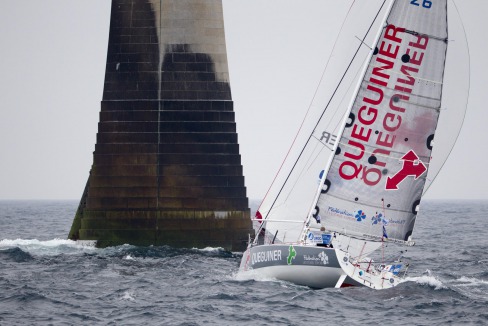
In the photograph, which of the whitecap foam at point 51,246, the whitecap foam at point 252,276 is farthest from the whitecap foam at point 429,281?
the whitecap foam at point 51,246

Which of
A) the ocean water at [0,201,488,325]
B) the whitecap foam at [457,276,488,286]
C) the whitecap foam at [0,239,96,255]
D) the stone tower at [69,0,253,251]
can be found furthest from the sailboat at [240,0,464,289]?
the whitecap foam at [0,239,96,255]

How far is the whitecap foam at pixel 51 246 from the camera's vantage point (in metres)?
46.3

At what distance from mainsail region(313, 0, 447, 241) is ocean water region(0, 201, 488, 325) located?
322cm

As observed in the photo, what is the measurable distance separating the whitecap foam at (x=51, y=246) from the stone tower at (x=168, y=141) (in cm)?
42

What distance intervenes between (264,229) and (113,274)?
5.68 metres

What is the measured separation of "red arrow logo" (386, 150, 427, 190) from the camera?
34.7 metres

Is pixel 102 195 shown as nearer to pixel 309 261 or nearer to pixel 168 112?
pixel 168 112

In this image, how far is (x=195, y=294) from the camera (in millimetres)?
33812

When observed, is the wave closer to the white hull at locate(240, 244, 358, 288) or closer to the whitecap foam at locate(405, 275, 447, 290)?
the whitecap foam at locate(405, 275, 447, 290)

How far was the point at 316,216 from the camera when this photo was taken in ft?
113

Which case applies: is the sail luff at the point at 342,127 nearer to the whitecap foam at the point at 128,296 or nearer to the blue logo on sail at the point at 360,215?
the blue logo on sail at the point at 360,215

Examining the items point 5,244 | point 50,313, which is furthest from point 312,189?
point 5,244

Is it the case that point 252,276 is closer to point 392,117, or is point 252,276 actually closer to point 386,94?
point 392,117

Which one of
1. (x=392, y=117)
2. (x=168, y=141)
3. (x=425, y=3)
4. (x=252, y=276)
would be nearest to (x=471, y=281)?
(x=392, y=117)
